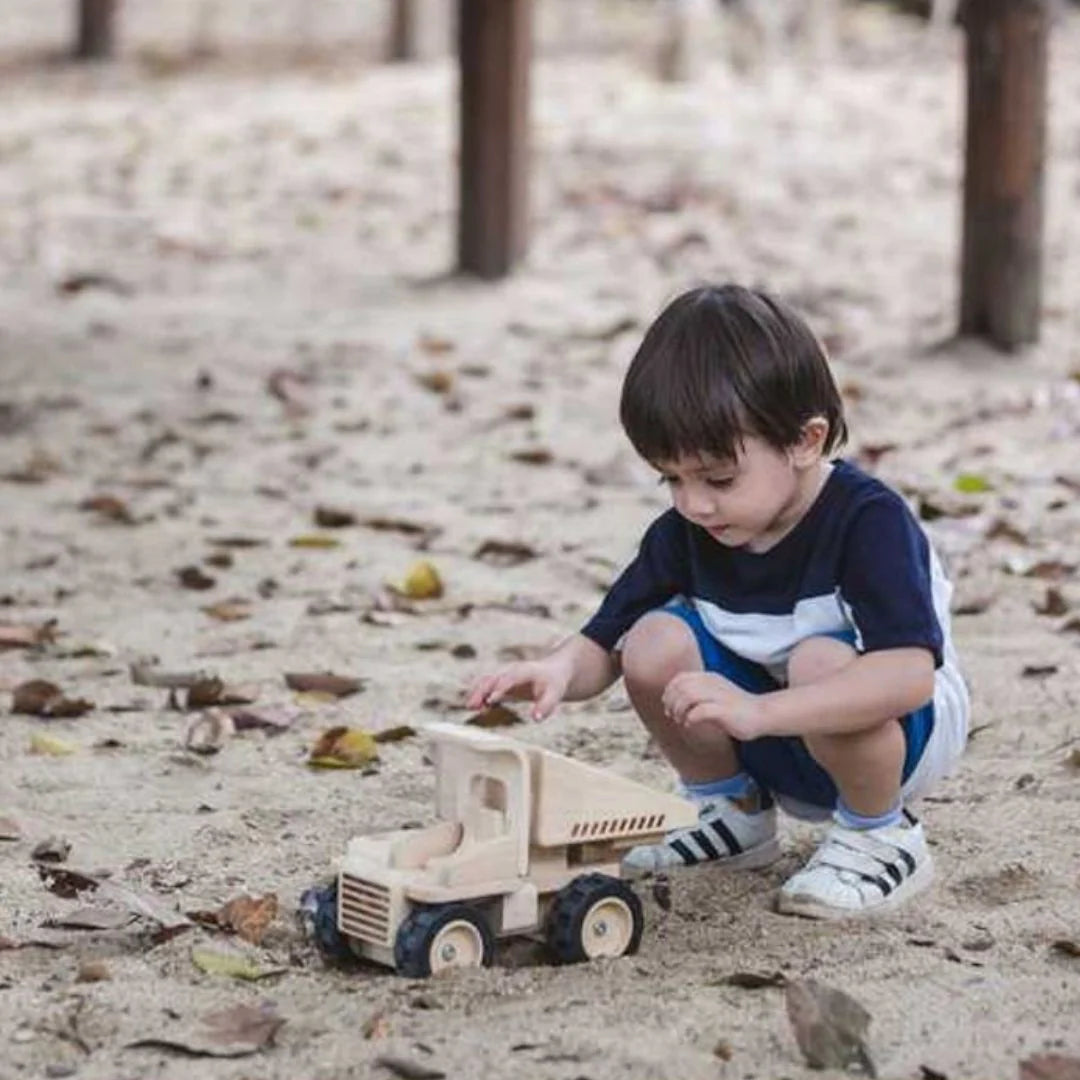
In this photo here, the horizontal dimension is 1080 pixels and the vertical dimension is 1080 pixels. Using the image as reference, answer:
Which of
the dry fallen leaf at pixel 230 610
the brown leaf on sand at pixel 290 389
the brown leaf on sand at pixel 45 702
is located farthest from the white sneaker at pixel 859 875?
the brown leaf on sand at pixel 290 389

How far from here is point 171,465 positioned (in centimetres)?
659

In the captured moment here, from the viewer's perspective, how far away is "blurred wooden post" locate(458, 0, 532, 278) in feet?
28.9

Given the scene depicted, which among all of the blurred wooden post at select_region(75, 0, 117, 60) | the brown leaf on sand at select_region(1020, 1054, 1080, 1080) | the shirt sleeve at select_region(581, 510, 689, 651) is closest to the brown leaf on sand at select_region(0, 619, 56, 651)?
the shirt sleeve at select_region(581, 510, 689, 651)

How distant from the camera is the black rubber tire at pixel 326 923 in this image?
312cm

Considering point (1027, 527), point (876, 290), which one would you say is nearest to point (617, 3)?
point (876, 290)

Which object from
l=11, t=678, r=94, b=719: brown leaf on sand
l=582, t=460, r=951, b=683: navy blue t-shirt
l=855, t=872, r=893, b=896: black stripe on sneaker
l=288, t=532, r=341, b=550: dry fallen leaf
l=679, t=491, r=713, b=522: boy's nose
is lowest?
l=288, t=532, r=341, b=550: dry fallen leaf

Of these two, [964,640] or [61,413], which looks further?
[61,413]

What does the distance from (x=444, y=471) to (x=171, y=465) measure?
0.68 m

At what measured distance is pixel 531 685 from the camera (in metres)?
3.32

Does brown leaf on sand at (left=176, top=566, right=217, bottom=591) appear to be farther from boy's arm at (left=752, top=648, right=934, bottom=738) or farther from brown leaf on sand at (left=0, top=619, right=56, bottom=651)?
boy's arm at (left=752, top=648, right=934, bottom=738)

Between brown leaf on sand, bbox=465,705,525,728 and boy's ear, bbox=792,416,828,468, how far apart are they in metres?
1.24

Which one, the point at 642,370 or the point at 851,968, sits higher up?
the point at 642,370

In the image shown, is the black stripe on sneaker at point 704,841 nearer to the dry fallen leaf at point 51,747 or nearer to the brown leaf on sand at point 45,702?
the dry fallen leaf at point 51,747

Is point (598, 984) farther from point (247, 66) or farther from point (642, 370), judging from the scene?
point (247, 66)
